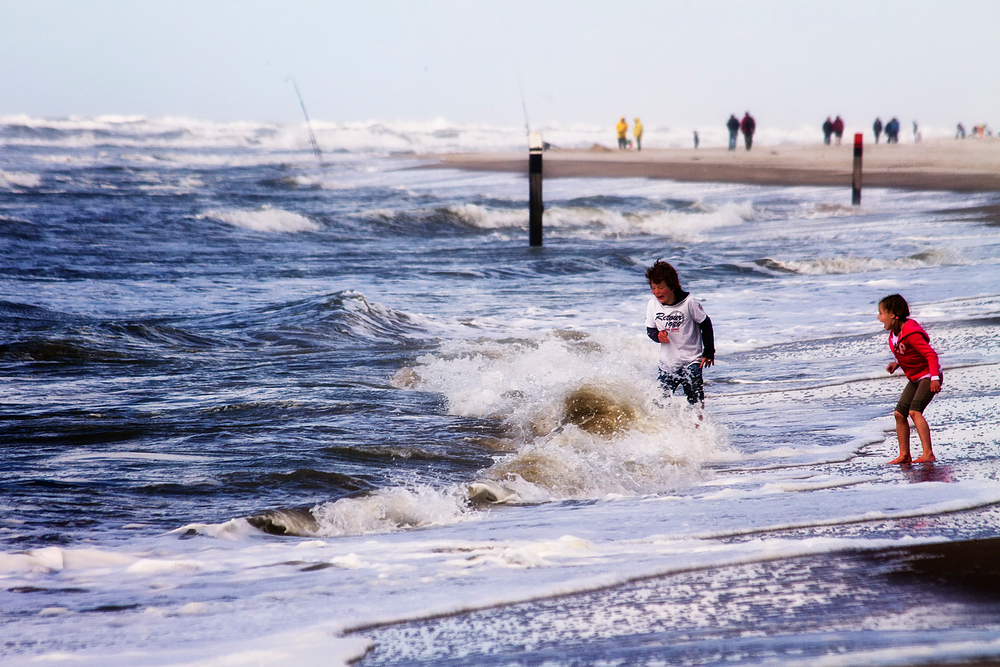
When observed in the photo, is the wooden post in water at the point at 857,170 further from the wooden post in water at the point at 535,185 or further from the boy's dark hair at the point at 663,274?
the boy's dark hair at the point at 663,274

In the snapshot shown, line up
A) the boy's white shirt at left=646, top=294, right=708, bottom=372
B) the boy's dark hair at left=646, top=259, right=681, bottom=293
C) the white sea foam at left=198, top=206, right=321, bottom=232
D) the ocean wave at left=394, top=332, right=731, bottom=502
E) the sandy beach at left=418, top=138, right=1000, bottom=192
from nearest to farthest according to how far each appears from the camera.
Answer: the ocean wave at left=394, top=332, right=731, bottom=502, the boy's dark hair at left=646, top=259, right=681, bottom=293, the boy's white shirt at left=646, top=294, right=708, bottom=372, the white sea foam at left=198, top=206, right=321, bottom=232, the sandy beach at left=418, top=138, right=1000, bottom=192

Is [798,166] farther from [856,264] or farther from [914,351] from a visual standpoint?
[914,351]

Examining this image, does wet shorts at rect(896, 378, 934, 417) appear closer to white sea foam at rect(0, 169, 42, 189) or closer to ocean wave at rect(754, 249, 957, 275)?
ocean wave at rect(754, 249, 957, 275)

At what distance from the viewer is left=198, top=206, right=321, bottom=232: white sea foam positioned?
20.9 metres

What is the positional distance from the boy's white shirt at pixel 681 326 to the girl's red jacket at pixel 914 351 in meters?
1.15

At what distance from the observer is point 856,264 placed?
14.3m

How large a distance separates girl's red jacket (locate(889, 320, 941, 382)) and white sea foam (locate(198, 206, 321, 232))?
1725 centimetres

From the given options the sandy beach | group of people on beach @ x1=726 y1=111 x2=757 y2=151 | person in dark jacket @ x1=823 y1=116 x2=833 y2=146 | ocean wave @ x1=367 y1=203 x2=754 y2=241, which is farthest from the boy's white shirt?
person in dark jacket @ x1=823 y1=116 x2=833 y2=146

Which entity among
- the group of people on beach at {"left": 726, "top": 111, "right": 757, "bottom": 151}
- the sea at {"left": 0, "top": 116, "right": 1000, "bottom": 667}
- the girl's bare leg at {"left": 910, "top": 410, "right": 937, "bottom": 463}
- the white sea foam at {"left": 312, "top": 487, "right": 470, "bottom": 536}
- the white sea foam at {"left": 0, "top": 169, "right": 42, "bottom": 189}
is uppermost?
the group of people on beach at {"left": 726, "top": 111, "right": 757, "bottom": 151}

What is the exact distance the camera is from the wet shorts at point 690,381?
5.76 metres

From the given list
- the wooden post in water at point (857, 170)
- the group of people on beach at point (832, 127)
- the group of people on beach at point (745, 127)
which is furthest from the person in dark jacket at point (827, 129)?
the wooden post in water at point (857, 170)

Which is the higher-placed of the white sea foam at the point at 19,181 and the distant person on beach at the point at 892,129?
the distant person on beach at the point at 892,129

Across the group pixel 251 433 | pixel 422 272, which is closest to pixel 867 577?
pixel 251 433

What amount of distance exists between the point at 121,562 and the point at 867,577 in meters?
2.80
